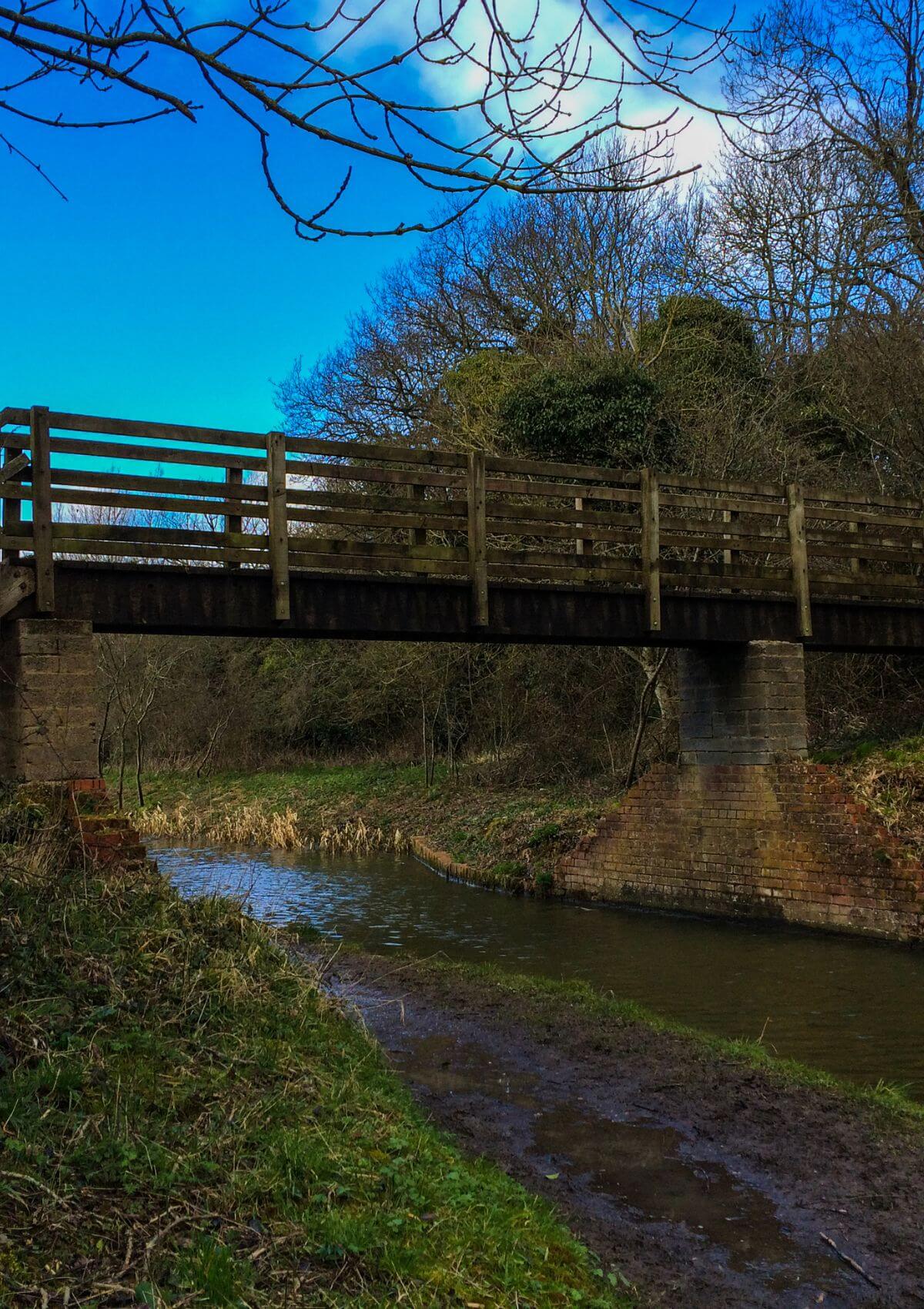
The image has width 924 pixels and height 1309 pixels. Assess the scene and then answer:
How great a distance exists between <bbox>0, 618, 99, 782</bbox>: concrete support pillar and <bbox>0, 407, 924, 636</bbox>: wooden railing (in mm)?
368

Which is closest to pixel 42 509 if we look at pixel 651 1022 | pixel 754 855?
pixel 651 1022

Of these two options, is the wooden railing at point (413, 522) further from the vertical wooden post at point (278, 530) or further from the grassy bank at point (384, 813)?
the grassy bank at point (384, 813)

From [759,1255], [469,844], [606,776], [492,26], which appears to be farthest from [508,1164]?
[606,776]

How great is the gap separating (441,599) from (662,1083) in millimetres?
6166

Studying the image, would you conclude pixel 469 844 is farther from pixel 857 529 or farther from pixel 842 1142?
pixel 842 1142

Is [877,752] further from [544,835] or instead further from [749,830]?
[544,835]

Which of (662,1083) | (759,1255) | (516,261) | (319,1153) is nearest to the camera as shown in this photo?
(319,1153)

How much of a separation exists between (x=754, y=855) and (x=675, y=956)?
93.9 inches

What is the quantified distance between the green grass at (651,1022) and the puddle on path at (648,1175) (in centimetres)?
127

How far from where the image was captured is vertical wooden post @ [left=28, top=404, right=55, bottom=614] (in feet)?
30.2

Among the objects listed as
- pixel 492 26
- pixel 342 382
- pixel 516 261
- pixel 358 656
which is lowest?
pixel 358 656

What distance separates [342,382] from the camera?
2944cm

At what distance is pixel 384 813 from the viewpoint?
24.8 meters

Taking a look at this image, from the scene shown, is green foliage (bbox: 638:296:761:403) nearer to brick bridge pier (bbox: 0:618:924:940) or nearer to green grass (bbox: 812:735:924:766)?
green grass (bbox: 812:735:924:766)
